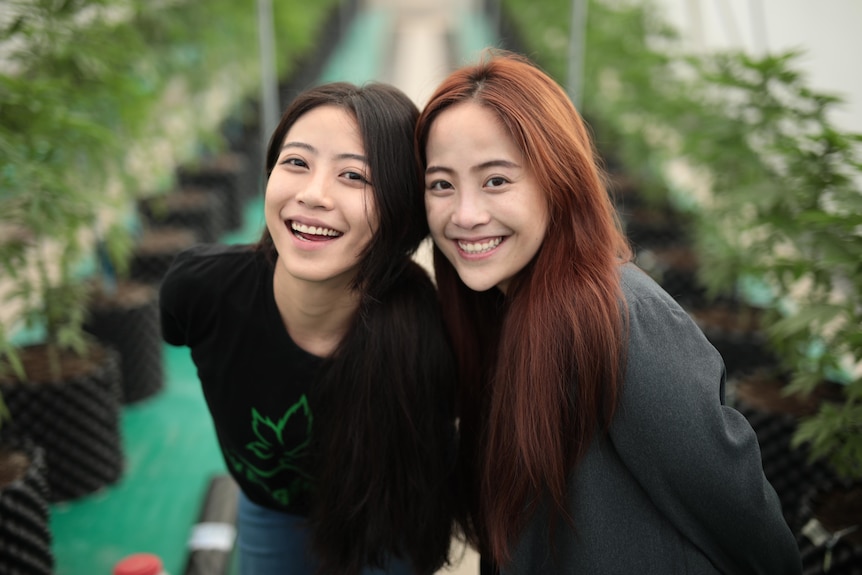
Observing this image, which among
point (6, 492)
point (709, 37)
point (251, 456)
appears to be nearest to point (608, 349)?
point (251, 456)

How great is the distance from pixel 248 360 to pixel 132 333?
182 cm

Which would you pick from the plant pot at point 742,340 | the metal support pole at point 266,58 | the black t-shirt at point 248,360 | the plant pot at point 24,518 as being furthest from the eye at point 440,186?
the metal support pole at point 266,58

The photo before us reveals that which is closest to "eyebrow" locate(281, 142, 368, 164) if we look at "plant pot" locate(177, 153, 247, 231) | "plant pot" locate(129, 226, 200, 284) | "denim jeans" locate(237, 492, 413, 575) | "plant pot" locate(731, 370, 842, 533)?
"denim jeans" locate(237, 492, 413, 575)

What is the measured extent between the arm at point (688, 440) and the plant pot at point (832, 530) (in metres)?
0.50

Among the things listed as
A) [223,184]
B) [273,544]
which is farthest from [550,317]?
[223,184]

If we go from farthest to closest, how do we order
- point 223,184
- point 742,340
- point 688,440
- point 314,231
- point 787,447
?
point 223,184 < point 742,340 < point 787,447 < point 314,231 < point 688,440

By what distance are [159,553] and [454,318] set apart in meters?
1.46

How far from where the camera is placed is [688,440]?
4.30 ft

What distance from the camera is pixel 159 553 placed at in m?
2.48

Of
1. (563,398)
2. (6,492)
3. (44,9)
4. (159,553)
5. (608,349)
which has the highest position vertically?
(44,9)

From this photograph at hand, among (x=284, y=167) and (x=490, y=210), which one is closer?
(x=490, y=210)

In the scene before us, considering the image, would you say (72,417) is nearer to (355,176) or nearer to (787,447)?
(355,176)

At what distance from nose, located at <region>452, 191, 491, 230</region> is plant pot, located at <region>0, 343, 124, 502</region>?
5.99ft

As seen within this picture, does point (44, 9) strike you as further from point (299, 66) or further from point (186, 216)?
point (299, 66)
